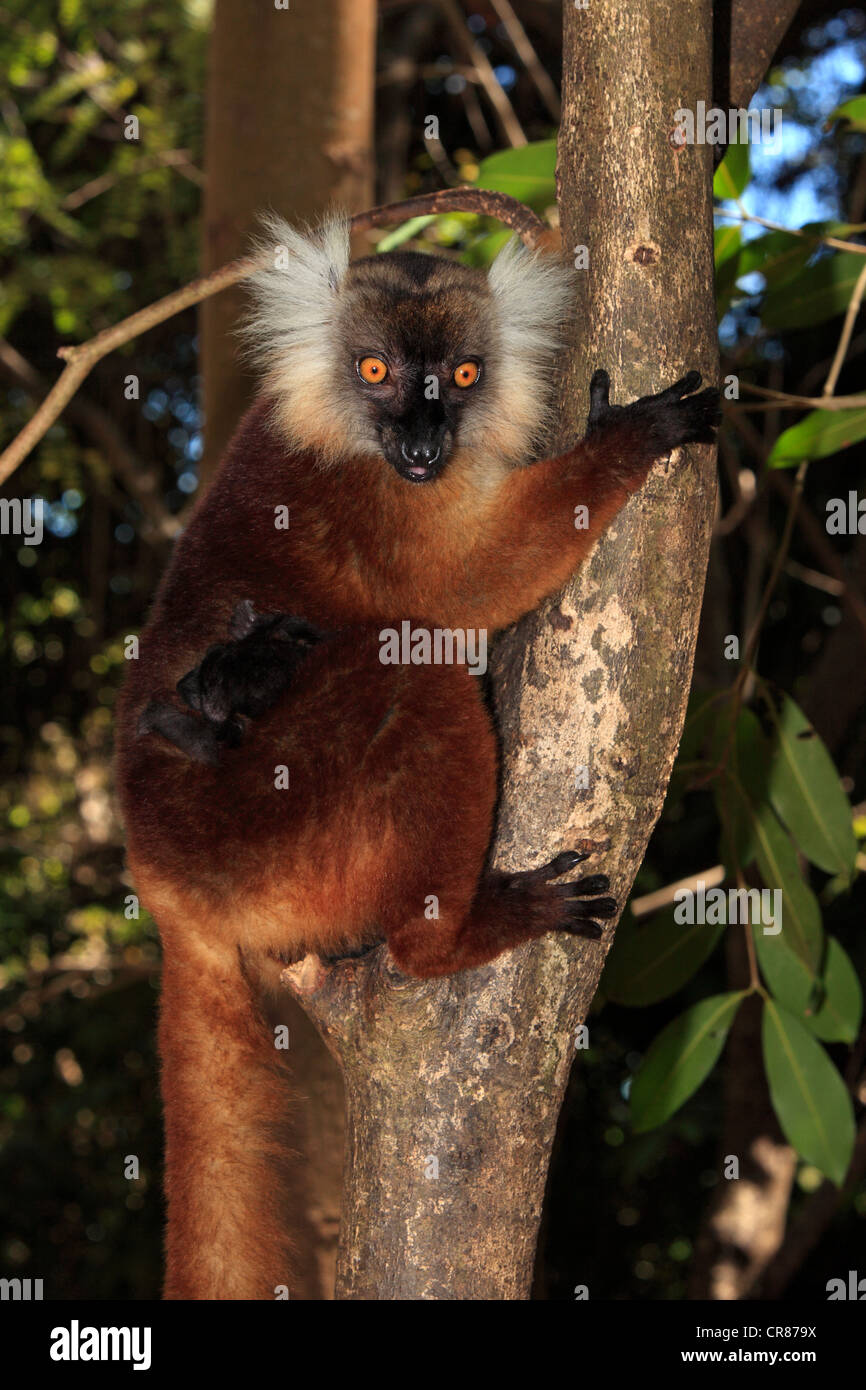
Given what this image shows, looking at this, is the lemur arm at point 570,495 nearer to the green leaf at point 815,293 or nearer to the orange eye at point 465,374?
the orange eye at point 465,374

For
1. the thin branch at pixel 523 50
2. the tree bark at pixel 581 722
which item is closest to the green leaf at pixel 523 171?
the tree bark at pixel 581 722

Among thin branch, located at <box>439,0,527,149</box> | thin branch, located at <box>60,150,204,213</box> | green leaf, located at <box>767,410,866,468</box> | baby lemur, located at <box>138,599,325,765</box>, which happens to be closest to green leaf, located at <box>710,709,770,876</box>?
green leaf, located at <box>767,410,866,468</box>

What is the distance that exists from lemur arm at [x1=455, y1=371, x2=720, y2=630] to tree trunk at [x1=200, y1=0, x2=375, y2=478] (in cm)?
197

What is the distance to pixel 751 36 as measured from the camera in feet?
8.70

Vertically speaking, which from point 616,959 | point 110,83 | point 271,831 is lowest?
point 616,959

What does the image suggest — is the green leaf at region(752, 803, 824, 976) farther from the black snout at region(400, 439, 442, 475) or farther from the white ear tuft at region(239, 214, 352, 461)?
the white ear tuft at region(239, 214, 352, 461)

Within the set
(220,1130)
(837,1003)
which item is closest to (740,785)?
(837,1003)

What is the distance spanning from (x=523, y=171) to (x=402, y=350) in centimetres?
81

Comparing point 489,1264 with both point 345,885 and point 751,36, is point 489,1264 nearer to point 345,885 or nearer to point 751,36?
point 345,885

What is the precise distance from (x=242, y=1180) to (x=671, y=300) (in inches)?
82.2

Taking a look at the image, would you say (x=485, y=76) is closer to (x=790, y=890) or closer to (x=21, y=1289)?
(x=790, y=890)

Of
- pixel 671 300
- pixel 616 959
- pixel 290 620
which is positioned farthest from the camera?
pixel 616 959
